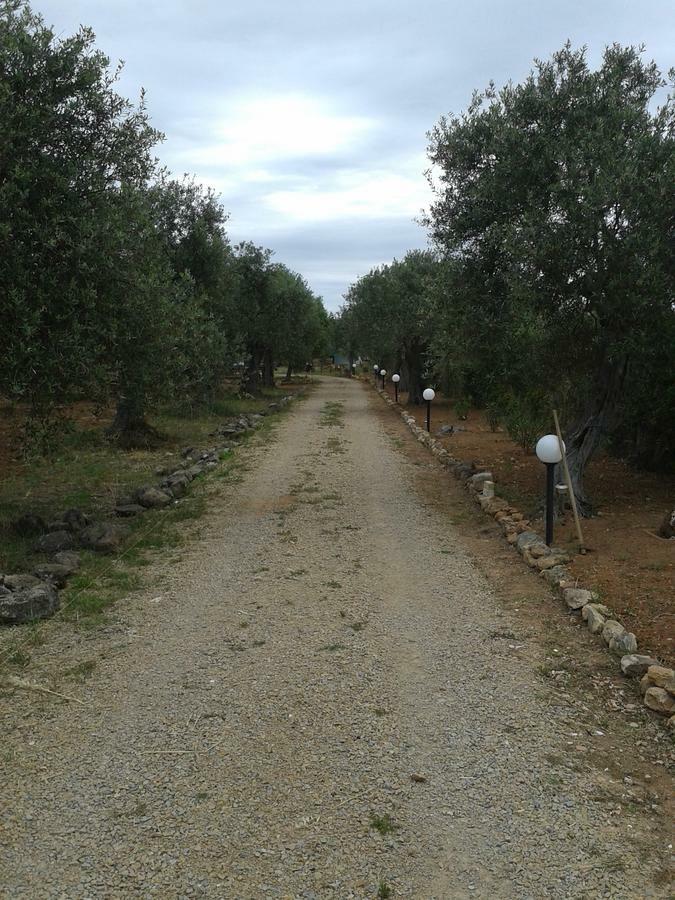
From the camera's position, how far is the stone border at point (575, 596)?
4.73m

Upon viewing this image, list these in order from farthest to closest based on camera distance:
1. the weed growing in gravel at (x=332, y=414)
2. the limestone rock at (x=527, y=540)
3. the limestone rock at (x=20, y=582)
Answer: the weed growing in gravel at (x=332, y=414) → the limestone rock at (x=527, y=540) → the limestone rock at (x=20, y=582)

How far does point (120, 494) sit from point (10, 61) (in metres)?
6.37

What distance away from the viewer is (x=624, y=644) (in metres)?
5.45

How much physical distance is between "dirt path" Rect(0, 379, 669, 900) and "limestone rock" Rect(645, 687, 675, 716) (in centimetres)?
55

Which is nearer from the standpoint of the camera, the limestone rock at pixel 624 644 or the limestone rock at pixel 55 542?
the limestone rock at pixel 624 644

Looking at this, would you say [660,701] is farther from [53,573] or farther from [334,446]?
[334,446]

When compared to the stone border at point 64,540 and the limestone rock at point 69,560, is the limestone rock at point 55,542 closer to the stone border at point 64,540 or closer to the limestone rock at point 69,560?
the stone border at point 64,540

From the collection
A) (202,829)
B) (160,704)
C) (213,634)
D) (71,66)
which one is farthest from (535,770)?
(71,66)

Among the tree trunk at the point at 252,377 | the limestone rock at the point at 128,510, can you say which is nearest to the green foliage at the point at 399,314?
the tree trunk at the point at 252,377

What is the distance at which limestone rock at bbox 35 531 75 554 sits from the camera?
8.37 metres

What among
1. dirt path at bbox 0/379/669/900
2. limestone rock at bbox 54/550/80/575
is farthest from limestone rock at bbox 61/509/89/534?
dirt path at bbox 0/379/669/900

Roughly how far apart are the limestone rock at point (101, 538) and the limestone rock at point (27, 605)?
187 cm

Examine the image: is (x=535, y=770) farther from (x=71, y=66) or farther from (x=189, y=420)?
(x=189, y=420)

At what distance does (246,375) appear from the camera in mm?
34312
